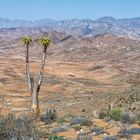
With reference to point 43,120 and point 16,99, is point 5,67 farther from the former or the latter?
point 43,120

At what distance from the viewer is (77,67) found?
99875 mm

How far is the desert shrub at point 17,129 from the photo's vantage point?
13743 millimetres

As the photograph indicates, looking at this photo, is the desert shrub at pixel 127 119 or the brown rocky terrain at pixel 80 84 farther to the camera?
the brown rocky terrain at pixel 80 84

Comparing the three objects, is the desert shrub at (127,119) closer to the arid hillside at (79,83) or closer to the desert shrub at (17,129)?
the arid hillside at (79,83)

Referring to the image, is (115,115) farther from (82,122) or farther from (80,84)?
(80,84)

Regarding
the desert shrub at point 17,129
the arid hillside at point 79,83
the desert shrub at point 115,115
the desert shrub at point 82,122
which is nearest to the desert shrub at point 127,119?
the desert shrub at point 115,115

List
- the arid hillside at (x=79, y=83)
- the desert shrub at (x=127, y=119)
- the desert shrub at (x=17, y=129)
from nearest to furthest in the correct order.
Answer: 1. the desert shrub at (x=17, y=129)
2. the desert shrub at (x=127, y=119)
3. the arid hillside at (x=79, y=83)

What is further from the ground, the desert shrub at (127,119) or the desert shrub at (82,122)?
the desert shrub at (127,119)

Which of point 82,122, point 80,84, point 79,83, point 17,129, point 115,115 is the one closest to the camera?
point 17,129

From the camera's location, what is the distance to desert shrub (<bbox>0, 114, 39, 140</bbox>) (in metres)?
13.7

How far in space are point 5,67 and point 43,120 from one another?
64654mm

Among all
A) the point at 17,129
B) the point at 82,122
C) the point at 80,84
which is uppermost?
the point at 17,129

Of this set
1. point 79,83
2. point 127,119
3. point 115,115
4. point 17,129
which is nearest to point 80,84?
point 79,83

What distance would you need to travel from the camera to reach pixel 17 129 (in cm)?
1393
